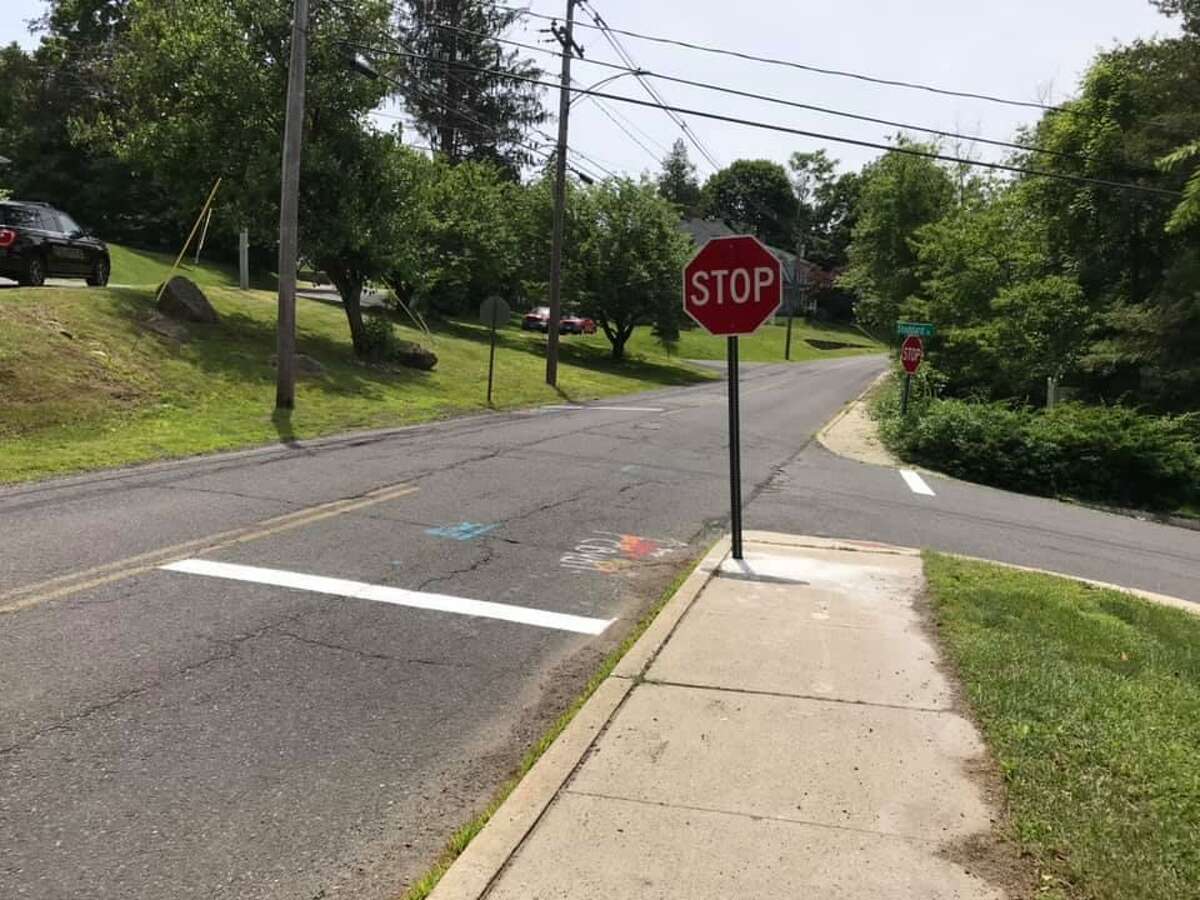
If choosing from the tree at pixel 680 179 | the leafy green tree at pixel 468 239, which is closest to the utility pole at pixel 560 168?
the leafy green tree at pixel 468 239

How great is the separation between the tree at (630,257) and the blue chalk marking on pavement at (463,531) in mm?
33141

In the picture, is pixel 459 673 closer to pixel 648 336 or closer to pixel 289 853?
pixel 289 853

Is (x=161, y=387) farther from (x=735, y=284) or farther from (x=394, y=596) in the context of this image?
(x=735, y=284)

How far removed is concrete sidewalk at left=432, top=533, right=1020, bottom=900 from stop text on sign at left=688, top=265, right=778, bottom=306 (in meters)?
2.83

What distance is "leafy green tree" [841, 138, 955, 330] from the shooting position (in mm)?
45125

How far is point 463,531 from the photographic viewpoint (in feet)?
27.5

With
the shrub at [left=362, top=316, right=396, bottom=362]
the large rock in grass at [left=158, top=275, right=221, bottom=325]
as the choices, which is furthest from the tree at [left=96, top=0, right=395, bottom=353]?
the shrub at [left=362, top=316, right=396, bottom=362]

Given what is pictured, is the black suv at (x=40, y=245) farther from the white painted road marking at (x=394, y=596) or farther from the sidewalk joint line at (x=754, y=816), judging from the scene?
the sidewalk joint line at (x=754, y=816)

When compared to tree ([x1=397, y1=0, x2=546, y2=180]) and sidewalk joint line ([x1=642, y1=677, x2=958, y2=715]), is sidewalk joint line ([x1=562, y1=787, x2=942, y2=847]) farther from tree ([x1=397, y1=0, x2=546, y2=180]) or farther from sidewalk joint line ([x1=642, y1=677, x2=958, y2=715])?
tree ([x1=397, y1=0, x2=546, y2=180])

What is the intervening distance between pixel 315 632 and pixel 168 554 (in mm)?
2167

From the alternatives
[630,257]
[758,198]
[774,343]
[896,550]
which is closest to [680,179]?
[758,198]

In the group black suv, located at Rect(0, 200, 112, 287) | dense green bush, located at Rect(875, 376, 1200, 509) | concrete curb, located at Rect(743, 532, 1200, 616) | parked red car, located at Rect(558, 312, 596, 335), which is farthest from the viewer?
parked red car, located at Rect(558, 312, 596, 335)

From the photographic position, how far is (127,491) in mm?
9484

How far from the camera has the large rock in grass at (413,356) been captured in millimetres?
25984
